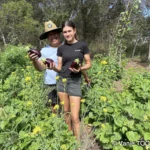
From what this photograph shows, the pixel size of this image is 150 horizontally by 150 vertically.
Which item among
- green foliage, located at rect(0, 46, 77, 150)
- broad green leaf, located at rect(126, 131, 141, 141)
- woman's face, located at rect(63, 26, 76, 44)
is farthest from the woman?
broad green leaf, located at rect(126, 131, 141, 141)

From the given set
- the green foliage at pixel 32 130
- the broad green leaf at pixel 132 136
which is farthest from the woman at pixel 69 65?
the broad green leaf at pixel 132 136

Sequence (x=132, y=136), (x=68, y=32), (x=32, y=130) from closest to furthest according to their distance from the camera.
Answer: (x=132, y=136), (x=32, y=130), (x=68, y=32)

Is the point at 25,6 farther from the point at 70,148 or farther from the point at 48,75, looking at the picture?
the point at 70,148

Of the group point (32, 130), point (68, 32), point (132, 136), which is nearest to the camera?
point (132, 136)

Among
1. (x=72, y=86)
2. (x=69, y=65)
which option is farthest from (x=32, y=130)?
(x=69, y=65)

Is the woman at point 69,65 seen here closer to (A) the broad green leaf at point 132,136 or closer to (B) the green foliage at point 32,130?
(B) the green foliage at point 32,130

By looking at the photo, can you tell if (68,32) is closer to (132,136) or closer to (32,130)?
(32,130)

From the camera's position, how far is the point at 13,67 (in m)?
5.05

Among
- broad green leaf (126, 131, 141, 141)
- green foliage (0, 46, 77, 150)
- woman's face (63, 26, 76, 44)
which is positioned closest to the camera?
green foliage (0, 46, 77, 150)

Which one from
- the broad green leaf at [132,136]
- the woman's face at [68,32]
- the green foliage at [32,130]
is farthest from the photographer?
the woman's face at [68,32]

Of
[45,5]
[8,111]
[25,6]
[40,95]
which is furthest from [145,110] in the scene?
[45,5]

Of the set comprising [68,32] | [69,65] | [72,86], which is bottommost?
[72,86]

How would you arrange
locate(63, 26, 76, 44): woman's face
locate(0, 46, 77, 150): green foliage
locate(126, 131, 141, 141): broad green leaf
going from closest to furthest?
locate(0, 46, 77, 150): green foliage
locate(126, 131, 141, 141): broad green leaf
locate(63, 26, 76, 44): woman's face

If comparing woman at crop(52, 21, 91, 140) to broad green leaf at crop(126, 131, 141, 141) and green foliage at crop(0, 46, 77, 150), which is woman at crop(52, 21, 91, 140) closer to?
green foliage at crop(0, 46, 77, 150)
